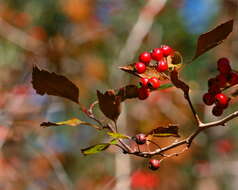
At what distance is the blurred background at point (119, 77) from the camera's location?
2793 millimetres

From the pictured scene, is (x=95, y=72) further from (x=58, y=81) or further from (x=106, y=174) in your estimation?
(x=58, y=81)

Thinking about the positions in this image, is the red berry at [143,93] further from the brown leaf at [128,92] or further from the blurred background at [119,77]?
the blurred background at [119,77]

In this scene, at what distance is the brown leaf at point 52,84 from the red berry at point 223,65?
0.22 meters

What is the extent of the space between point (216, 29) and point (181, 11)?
3.39m

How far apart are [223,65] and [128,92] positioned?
15 centimetres

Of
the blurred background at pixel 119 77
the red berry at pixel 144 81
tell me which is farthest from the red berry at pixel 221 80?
the blurred background at pixel 119 77

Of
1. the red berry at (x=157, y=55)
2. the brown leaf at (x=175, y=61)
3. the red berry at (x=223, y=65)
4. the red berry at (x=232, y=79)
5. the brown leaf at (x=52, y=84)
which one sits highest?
the brown leaf at (x=52, y=84)

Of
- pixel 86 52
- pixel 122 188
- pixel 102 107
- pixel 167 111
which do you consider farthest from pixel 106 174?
pixel 102 107

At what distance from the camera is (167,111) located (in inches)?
128

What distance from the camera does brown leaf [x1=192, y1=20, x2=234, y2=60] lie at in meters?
0.61

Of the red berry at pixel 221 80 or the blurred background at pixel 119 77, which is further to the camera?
the blurred background at pixel 119 77

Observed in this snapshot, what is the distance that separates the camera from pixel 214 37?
62 centimetres

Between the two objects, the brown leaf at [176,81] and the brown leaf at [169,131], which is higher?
the brown leaf at [176,81]

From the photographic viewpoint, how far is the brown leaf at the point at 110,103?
70 cm
